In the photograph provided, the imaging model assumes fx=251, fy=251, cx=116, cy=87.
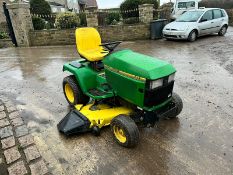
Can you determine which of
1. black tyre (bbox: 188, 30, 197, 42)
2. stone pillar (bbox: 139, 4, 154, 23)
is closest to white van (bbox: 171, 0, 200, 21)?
stone pillar (bbox: 139, 4, 154, 23)

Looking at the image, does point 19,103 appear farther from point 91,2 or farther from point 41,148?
point 91,2

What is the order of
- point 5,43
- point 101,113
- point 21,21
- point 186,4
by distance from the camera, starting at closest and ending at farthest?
1. point 101,113
2. point 21,21
3. point 5,43
4. point 186,4

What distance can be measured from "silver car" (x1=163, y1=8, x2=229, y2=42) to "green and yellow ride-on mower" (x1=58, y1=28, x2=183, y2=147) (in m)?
8.07

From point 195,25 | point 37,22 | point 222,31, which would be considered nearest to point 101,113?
point 195,25

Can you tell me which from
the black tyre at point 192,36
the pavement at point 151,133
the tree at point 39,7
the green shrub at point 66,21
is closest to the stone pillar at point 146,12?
the black tyre at point 192,36

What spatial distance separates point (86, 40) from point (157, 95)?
199cm

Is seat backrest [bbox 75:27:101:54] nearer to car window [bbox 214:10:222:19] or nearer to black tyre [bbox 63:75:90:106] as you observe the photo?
black tyre [bbox 63:75:90:106]

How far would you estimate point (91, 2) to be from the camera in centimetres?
5316

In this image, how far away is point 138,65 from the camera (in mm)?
3689

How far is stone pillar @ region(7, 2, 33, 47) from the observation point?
12.4 m

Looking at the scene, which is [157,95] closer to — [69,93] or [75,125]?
[75,125]

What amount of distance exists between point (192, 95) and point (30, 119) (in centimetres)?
359

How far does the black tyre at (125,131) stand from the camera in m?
3.69

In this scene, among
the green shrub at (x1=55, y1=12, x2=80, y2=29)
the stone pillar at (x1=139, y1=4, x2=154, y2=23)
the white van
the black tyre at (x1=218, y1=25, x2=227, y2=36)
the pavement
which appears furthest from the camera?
the white van
